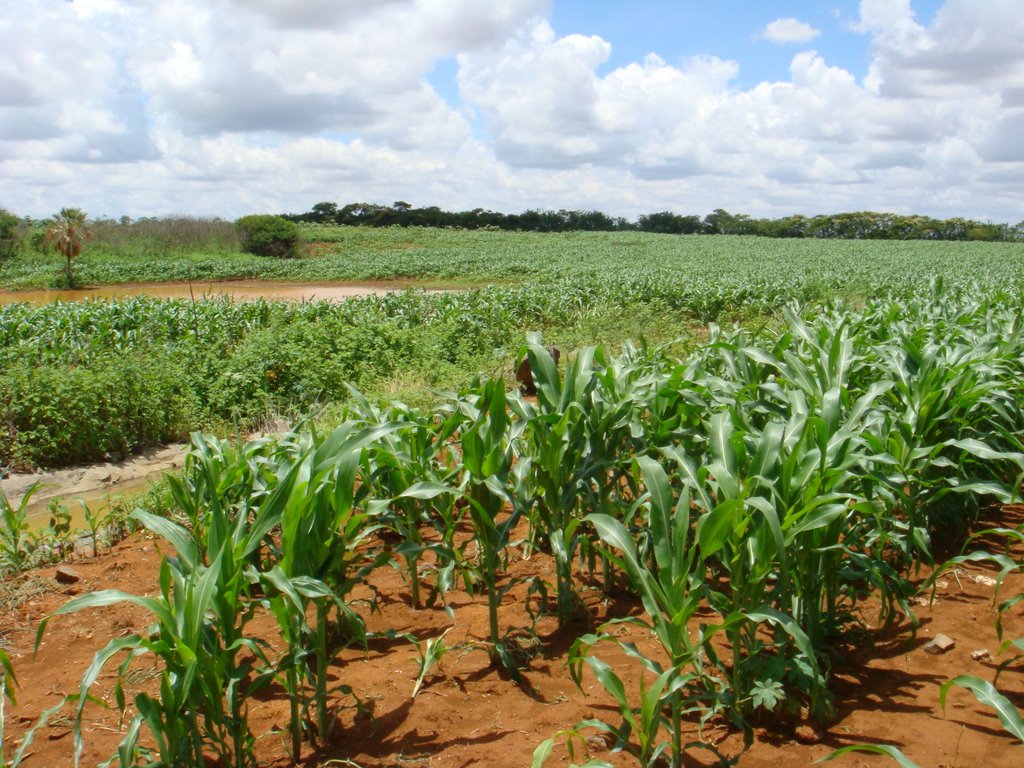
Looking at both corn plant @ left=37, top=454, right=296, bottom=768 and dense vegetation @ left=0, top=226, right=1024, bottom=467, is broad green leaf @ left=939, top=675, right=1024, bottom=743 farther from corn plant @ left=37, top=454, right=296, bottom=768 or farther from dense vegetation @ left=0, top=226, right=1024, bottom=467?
dense vegetation @ left=0, top=226, right=1024, bottom=467

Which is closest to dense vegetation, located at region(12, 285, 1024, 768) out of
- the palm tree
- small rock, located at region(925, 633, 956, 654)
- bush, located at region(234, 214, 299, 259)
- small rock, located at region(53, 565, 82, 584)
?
small rock, located at region(925, 633, 956, 654)

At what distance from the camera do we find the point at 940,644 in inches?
114

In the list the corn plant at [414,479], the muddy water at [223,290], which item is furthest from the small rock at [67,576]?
the muddy water at [223,290]

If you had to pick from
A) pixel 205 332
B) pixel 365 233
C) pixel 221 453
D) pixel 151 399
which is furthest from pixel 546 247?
pixel 221 453

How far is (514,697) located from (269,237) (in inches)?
1616

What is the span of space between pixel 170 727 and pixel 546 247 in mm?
44362

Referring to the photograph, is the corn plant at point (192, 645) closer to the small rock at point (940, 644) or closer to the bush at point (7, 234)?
the small rock at point (940, 644)

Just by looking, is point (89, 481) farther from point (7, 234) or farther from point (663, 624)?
point (7, 234)

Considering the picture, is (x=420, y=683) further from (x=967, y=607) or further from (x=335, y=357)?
(x=335, y=357)

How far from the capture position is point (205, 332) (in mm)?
11992

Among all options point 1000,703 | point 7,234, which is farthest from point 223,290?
point 1000,703

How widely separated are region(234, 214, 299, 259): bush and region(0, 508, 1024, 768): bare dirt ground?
39.7m

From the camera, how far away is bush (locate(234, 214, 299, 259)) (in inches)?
1613

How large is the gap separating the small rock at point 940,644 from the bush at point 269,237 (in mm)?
40731
